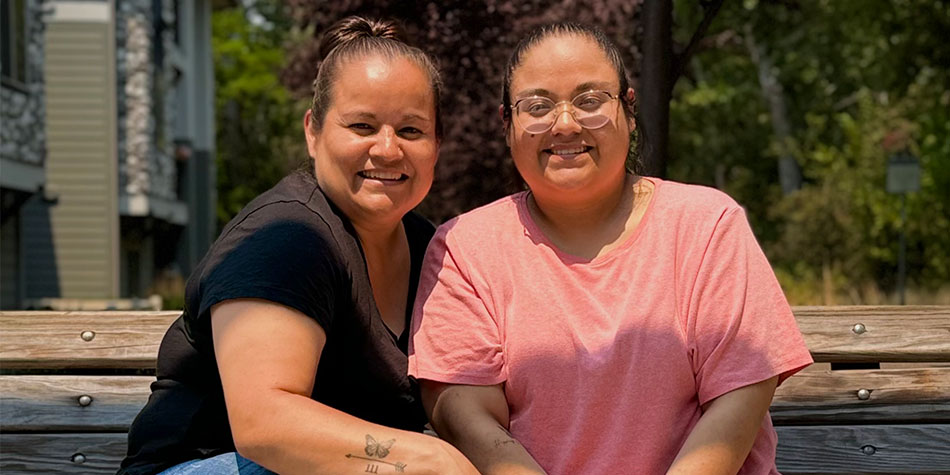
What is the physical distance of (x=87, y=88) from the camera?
18453mm

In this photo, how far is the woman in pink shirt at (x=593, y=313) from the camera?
9.24ft

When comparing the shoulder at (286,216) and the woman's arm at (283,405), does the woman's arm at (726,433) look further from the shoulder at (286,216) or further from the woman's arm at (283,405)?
the shoulder at (286,216)

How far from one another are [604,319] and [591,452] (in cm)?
31

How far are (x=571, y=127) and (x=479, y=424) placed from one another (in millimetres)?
740

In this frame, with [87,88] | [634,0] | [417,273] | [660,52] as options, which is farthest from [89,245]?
[417,273]

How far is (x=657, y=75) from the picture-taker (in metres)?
5.00

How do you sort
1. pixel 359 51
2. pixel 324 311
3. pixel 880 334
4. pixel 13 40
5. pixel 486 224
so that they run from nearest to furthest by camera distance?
pixel 324 311, pixel 359 51, pixel 486 224, pixel 880 334, pixel 13 40

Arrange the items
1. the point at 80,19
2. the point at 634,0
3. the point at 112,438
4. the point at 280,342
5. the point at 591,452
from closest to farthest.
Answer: the point at 280,342, the point at 591,452, the point at 112,438, the point at 634,0, the point at 80,19

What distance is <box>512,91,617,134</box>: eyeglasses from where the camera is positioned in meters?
2.95

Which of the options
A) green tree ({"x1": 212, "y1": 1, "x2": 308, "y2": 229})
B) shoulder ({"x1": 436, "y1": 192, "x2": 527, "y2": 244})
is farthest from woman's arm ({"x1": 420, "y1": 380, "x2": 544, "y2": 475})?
green tree ({"x1": 212, "y1": 1, "x2": 308, "y2": 229})

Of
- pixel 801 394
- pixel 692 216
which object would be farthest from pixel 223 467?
pixel 801 394

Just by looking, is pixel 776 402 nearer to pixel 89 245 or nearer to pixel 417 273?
pixel 417 273

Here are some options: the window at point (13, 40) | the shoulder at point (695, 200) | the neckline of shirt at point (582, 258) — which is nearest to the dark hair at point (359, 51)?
the neckline of shirt at point (582, 258)

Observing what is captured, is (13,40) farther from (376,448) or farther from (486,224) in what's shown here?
(376,448)
